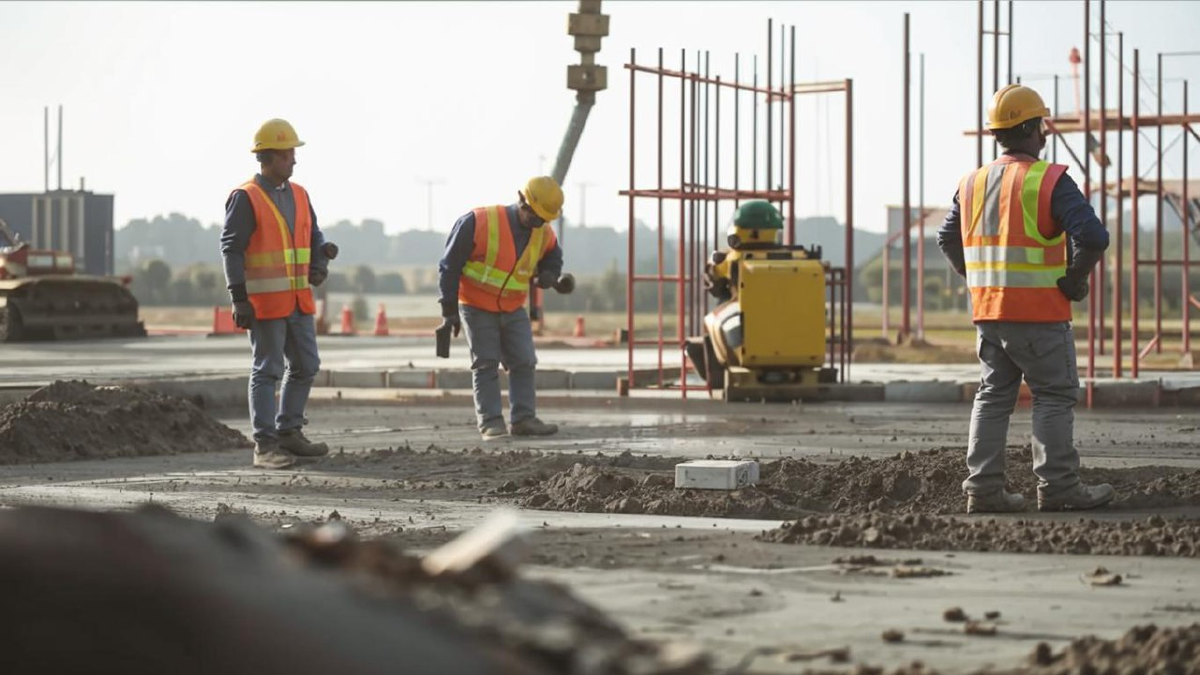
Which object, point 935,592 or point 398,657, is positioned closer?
point 398,657

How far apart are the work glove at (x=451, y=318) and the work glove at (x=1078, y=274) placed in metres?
5.91

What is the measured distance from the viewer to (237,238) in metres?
12.2

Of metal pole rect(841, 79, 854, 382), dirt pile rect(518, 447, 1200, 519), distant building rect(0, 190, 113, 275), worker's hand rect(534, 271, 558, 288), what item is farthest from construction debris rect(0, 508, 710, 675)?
distant building rect(0, 190, 113, 275)

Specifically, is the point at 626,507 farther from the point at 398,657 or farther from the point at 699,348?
the point at 699,348

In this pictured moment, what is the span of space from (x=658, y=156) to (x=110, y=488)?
862 cm

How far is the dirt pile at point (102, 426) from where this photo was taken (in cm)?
1294

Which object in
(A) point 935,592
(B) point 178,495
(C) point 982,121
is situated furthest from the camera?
(C) point 982,121

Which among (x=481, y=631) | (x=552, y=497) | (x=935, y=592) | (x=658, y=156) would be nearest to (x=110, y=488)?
(x=552, y=497)

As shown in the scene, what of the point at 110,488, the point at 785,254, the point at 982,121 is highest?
the point at 982,121

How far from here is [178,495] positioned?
1016cm

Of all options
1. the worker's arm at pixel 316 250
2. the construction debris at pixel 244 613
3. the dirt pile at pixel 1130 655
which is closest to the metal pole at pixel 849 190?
the worker's arm at pixel 316 250

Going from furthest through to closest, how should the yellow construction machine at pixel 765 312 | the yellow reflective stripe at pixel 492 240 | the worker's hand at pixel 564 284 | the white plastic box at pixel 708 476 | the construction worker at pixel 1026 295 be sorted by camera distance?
the yellow construction machine at pixel 765 312, the worker's hand at pixel 564 284, the yellow reflective stripe at pixel 492 240, the white plastic box at pixel 708 476, the construction worker at pixel 1026 295

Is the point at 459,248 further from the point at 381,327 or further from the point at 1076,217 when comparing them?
the point at 381,327

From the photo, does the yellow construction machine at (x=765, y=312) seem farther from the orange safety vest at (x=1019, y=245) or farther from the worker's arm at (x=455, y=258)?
the orange safety vest at (x=1019, y=245)
